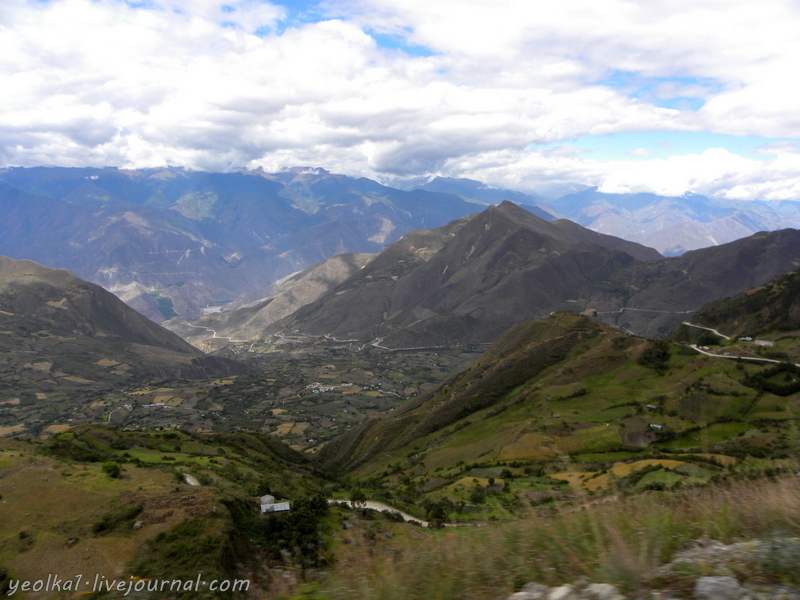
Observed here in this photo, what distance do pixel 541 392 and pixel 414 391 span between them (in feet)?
300

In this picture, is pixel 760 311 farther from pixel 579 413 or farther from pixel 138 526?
pixel 138 526

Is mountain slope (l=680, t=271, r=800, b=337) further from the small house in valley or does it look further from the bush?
the bush

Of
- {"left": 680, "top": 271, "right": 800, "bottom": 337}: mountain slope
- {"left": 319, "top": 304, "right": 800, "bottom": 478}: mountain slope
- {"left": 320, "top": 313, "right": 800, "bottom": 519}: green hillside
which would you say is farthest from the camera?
{"left": 680, "top": 271, "right": 800, "bottom": 337}: mountain slope

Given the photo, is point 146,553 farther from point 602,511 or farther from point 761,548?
point 761,548

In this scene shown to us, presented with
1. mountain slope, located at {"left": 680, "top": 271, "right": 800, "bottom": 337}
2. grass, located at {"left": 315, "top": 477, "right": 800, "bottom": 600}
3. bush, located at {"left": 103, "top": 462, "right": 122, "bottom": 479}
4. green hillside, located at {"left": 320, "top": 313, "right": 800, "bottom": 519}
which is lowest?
green hillside, located at {"left": 320, "top": 313, "right": 800, "bottom": 519}

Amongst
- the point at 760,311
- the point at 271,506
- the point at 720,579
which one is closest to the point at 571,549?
the point at 720,579

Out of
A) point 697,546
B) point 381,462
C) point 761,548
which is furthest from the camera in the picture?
point 381,462

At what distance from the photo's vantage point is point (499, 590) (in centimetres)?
573

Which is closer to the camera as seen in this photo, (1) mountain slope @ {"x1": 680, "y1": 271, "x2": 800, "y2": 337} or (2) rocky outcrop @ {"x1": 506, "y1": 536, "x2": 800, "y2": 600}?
(2) rocky outcrop @ {"x1": 506, "y1": 536, "x2": 800, "y2": 600}

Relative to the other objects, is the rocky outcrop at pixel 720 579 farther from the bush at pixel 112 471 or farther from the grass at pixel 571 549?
the bush at pixel 112 471

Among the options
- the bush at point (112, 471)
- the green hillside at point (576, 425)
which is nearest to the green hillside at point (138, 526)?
the bush at point (112, 471)

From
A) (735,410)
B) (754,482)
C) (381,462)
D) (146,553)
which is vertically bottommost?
(381,462)

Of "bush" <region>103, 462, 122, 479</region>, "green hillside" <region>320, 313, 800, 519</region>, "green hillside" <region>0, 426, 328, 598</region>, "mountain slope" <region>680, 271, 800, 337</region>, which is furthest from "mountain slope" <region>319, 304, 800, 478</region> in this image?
"mountain slope" <region>680, 271, 800, 337</region>

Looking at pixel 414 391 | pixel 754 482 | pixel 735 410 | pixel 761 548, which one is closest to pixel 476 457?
pixel 735 410
